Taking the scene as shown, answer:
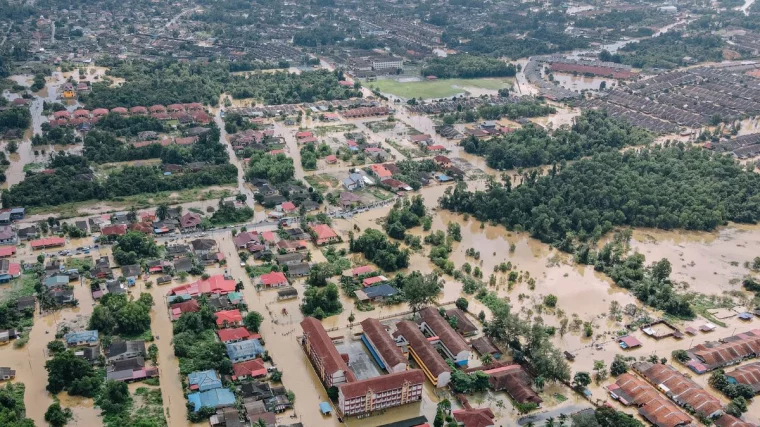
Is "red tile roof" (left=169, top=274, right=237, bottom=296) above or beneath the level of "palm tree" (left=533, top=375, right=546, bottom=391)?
beneath

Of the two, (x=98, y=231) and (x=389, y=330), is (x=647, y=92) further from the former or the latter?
(x=98, y=231)

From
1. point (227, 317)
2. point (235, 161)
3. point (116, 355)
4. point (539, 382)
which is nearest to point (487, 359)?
point (539, 382)

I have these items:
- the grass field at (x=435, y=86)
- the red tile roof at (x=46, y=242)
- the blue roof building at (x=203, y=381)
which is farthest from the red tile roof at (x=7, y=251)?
the grass field at (x=435, y=86)

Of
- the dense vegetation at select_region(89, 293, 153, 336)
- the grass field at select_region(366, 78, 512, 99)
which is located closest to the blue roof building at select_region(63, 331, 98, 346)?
the dense vegetation at select_region(89, 293, 153, 336)

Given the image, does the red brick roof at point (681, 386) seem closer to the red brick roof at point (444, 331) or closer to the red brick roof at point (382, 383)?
the red brick roof at point (444, 331)

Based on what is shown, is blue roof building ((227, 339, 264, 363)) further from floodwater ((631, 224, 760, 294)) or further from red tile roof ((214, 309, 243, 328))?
floodwater ((631, 224, 760, 294))

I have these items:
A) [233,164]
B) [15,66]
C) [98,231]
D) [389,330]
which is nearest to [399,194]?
[233,164]

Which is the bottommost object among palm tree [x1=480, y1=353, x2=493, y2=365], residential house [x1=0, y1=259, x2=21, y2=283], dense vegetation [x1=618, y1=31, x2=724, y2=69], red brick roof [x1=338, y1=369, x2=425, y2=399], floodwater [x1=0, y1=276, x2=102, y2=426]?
floodwater [x1=0, y1=276, x2=102, y2=426]
